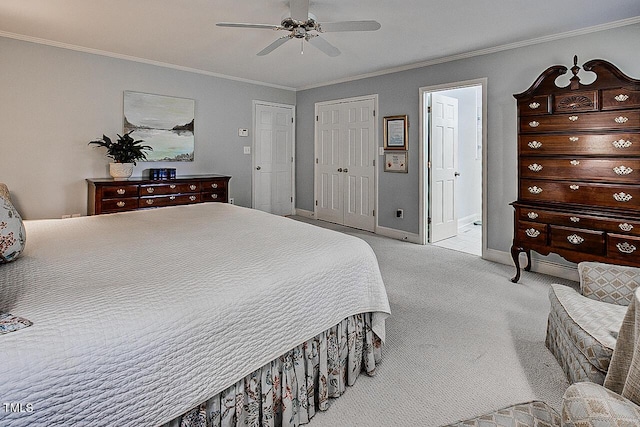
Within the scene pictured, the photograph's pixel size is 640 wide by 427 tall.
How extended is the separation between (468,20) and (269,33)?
187cm

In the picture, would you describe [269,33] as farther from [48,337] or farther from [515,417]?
[515,417]

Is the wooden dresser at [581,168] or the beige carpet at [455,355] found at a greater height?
the wooden dresser at [581,168]

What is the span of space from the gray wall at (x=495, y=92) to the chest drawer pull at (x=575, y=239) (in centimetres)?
97

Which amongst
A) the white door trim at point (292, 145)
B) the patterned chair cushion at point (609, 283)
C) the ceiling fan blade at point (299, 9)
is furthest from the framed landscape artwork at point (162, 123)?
the patterned chair cushion at point (609, 283)

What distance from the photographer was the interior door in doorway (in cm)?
620

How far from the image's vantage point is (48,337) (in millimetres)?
958

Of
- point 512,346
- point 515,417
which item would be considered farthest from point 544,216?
point 515,417

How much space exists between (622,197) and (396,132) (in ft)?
9.24

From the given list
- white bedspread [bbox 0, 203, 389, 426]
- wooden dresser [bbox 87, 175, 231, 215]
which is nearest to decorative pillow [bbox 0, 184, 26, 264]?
white bedspread [bbox 0, 203, 389, 426]

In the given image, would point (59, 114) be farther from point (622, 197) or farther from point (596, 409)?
point (622, 197)

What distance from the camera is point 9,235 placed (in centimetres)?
149

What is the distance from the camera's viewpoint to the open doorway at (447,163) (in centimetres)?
488

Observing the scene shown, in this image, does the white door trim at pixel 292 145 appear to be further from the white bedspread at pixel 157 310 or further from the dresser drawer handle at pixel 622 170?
the dresser drawer handle at pixel 622 170

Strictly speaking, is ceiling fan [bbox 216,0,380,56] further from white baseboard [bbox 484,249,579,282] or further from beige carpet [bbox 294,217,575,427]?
white baseboard [bbox 484,249,579,282]
